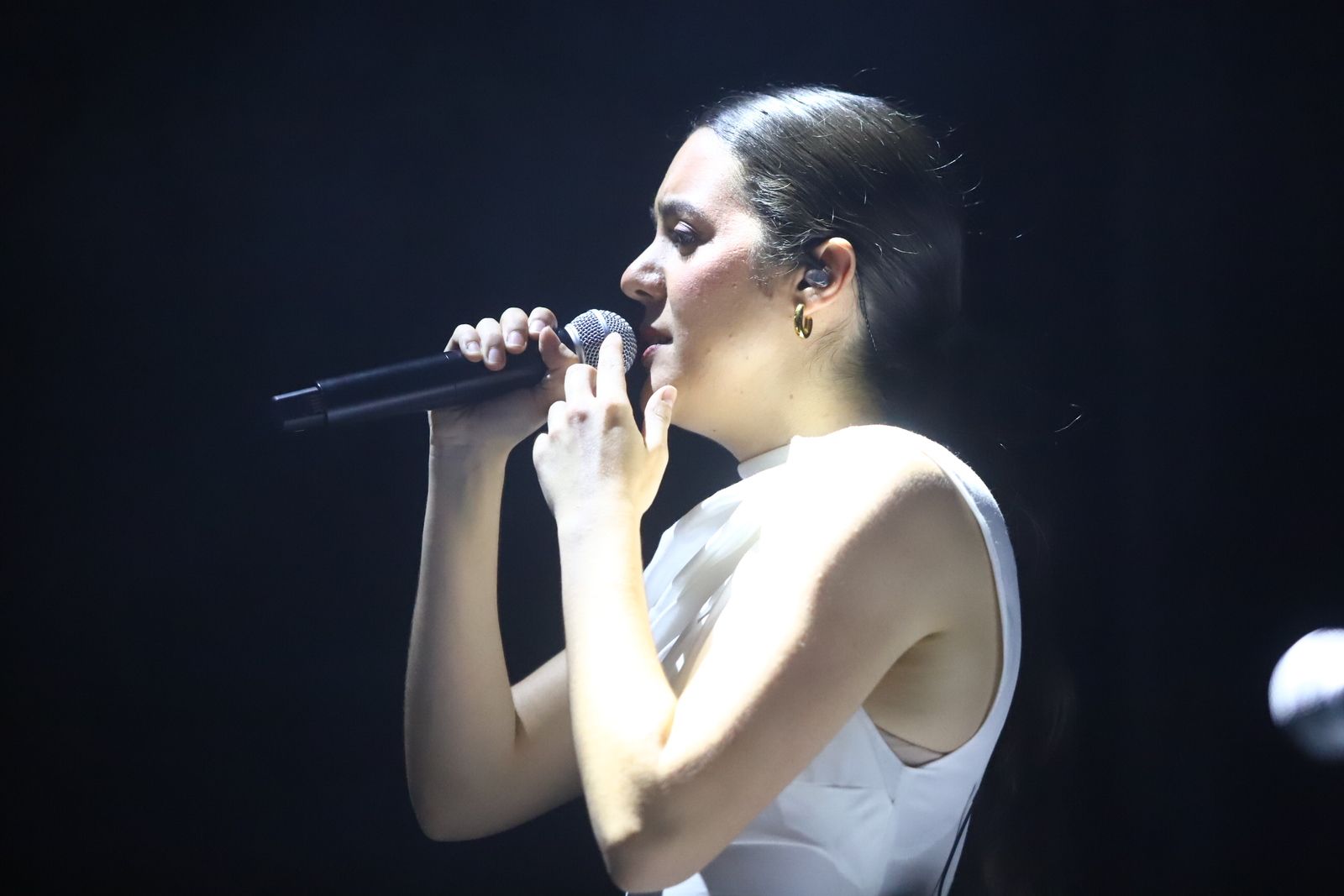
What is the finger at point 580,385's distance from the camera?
108 cm

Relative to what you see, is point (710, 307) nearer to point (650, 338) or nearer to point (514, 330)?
point (650, 338)

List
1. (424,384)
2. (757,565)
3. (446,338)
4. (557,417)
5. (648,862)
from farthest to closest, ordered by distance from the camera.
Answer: (446,338) → (424,384) → (557,417) → (757,565) → (648,862)

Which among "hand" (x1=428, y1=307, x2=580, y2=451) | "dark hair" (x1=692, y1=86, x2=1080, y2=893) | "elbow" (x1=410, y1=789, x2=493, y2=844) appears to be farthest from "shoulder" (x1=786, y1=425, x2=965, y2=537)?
"elbow" (x1=410, y1=789, x2=493, y2=844)

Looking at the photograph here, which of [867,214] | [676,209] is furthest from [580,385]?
[867,214]

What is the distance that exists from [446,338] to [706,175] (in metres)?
0.72

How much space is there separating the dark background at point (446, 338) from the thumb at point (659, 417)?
75 cm

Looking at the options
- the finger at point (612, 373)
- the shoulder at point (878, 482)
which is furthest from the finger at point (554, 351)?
the shoulder at point (878, 482)

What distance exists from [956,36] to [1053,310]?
0.46m

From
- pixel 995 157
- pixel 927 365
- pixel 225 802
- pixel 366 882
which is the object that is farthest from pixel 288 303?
pixel 995 157

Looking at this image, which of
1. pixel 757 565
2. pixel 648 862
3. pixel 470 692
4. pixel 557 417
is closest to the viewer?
pixel 648 862

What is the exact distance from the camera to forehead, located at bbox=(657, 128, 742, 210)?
1238 millimetres

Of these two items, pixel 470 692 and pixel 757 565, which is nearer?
pixel 757 565

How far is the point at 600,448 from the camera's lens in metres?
1.03

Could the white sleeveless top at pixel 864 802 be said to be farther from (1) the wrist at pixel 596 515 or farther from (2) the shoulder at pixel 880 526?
(1) the wrist at pixel 596 515
